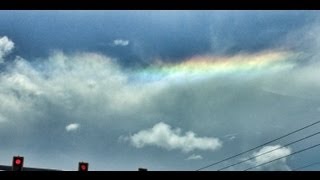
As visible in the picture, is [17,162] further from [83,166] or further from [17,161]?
[83,166]

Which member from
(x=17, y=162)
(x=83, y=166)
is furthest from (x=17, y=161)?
(x=83, y=166)

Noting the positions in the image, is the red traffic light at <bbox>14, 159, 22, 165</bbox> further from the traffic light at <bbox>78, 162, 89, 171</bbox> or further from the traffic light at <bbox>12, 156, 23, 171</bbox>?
the traffic light at <bbox>78, 162, 89, 171</bbox>

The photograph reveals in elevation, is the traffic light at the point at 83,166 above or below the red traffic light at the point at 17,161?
below

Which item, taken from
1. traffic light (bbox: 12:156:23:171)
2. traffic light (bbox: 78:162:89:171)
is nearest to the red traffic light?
traffic light (bbox: 12:156:23:171)

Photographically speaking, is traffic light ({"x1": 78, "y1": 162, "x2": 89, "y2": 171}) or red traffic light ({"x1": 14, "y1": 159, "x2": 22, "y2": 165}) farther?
traffic light ({"x1": 78, "y1": 162, "x2": 89, "y2": 171})

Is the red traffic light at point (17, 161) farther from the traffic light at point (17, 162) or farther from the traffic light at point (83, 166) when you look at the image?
the traffic light at point (83, 166)

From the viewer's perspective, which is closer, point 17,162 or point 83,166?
point 17,162

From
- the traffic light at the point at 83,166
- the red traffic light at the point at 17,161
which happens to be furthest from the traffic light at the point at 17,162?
the traffic light at the point at 83,166
